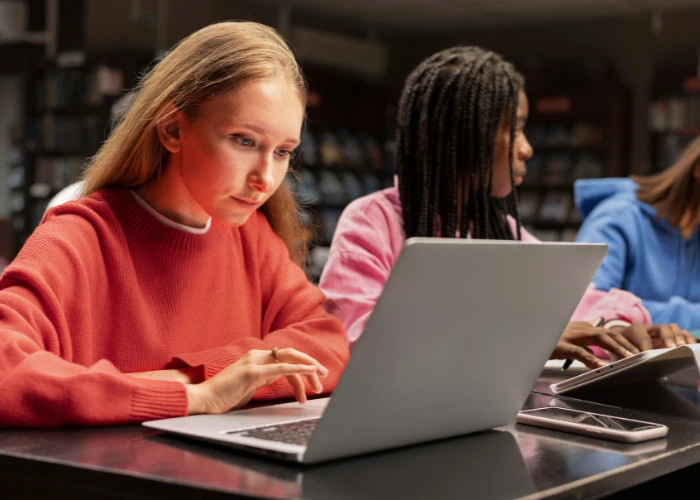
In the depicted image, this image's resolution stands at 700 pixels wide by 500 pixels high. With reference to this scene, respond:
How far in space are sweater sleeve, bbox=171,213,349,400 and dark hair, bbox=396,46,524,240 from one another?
32cm

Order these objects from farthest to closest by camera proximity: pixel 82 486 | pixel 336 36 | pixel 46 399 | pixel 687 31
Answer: pixel 336 36 < pixel 687 31 < pixel 46 399 < pixel 82 486

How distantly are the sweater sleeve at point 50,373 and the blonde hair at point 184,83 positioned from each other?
19 cm

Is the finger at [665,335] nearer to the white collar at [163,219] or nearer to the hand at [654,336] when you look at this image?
the hand at [654,336]

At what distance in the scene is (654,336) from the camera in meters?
1.36

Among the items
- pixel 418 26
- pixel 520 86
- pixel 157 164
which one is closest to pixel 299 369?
pixel 157 164

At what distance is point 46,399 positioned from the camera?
83cm

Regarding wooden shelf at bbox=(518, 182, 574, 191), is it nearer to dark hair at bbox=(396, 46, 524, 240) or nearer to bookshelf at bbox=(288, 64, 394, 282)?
bookshelf at bbox=(288, 64, 394, 282)

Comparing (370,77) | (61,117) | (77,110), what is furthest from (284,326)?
(370,77)

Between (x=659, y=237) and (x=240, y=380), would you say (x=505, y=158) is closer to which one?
(x=659, y=237)

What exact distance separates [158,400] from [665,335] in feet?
2.60

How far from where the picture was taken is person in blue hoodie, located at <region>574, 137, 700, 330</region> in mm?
2113

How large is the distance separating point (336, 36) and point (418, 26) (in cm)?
76

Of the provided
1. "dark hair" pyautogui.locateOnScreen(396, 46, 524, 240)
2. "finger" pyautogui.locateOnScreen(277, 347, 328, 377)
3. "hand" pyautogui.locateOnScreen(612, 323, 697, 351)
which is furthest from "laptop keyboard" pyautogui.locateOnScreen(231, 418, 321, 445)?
"dark hair" pyautogui.locateOnScreen(396, 46, 524, 240)

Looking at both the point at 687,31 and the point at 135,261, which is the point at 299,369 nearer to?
the point at 135,261
